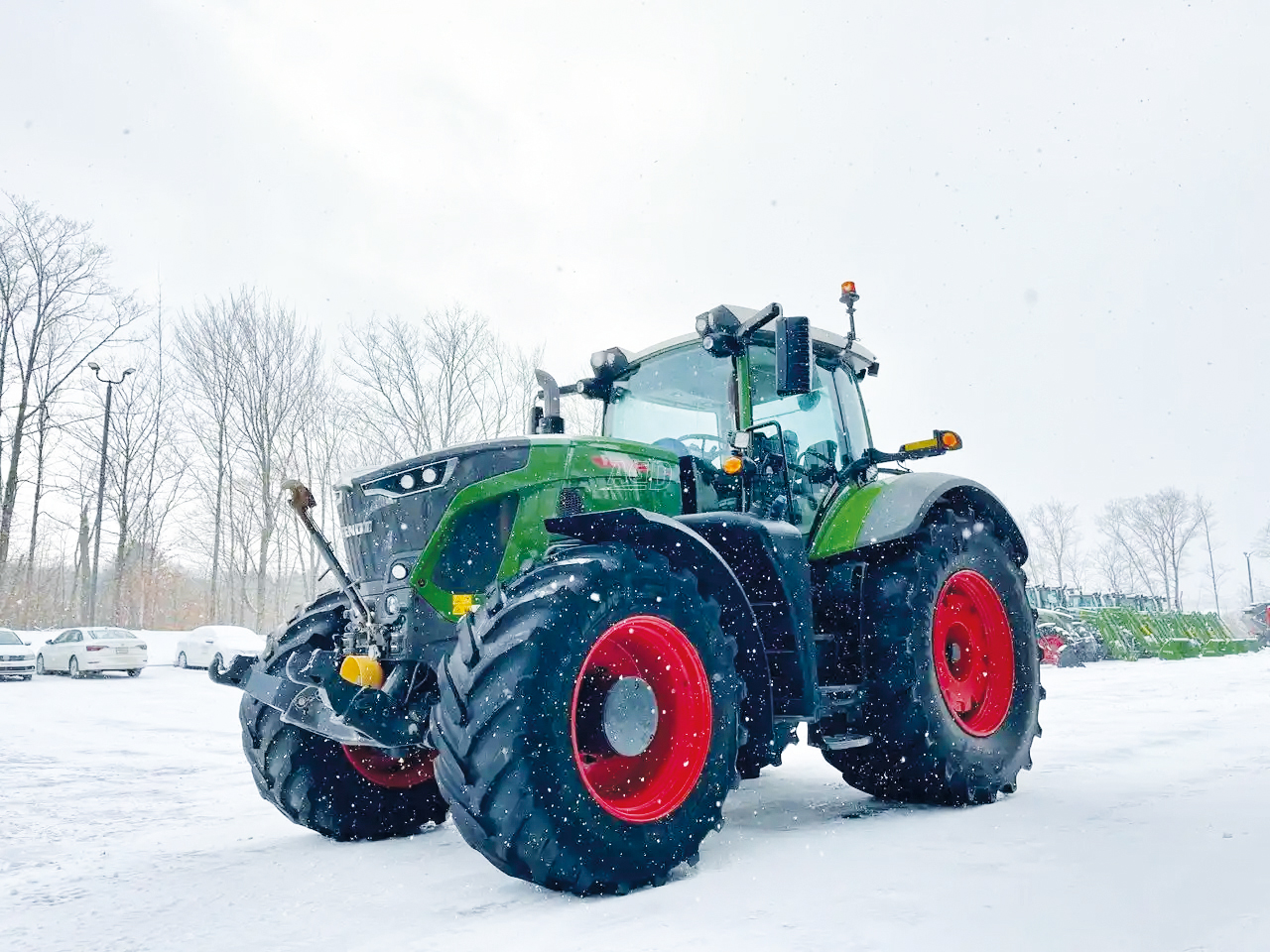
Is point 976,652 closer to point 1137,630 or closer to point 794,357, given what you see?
point 794,357

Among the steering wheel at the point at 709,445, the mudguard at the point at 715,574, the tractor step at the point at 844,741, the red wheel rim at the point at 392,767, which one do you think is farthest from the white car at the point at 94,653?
the mudguard at the point at 715,574

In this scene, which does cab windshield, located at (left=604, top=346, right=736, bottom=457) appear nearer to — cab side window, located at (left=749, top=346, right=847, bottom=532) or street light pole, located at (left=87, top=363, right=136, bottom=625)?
cab side window, located at (left=749, top=346, right=847, bottom=532)

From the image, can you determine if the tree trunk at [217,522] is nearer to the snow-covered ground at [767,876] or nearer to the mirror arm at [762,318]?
the snow-covered ground at [767,876]

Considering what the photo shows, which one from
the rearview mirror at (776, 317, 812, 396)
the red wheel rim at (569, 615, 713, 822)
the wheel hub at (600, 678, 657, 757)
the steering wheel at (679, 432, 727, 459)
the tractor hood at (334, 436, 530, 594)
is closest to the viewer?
the wheel hub at (600, 678, 657, 757)

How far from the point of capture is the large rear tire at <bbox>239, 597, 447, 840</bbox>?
14.5 feet

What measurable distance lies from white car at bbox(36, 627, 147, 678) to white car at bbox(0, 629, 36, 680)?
41.1 inches

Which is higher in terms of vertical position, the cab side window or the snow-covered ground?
the cab side window

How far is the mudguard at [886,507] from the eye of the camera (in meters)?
4.77

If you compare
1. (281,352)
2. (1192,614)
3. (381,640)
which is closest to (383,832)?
(381,640)

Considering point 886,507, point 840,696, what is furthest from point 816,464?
point 840,696

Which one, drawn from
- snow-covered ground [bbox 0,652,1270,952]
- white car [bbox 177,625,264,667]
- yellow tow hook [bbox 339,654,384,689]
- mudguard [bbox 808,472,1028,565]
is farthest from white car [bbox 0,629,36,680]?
mudguard [bbox 808,472,1028,565]

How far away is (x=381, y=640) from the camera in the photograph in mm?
3812

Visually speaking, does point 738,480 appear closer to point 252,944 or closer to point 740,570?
point 740,570

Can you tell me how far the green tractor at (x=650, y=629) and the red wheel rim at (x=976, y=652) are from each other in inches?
0.6
